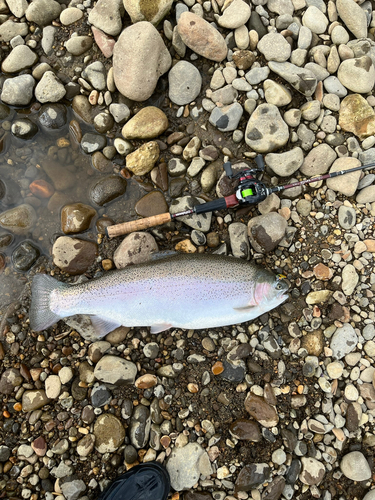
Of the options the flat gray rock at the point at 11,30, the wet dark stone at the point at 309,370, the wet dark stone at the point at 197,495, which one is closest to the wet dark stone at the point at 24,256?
the flat gray rock at the point at 11,30

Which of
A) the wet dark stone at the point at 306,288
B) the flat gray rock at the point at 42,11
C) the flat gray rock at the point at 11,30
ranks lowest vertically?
the wet dark stone at the point at 306,288

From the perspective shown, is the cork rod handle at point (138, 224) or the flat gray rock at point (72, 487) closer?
the flat gray rock at point (72, 487)

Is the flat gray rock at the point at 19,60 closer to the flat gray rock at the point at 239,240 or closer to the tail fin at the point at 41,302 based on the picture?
the tail fin at the point at 41,302

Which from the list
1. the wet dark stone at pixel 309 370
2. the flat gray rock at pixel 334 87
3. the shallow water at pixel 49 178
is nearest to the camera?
the wet dark stone at pixel 309 370

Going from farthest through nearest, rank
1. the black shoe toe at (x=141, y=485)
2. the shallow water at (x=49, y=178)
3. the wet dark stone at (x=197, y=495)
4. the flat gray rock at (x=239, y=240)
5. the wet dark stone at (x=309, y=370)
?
the shallow water at (x=49, y=178)
the flat gray rock at (x=239, y=240)
the wet dark stone at (x=309, y=370)
the wet dark stone at (x=197, y=495)
the black shoe toe at (x=141, y=485)

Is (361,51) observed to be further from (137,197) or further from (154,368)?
(154,368)

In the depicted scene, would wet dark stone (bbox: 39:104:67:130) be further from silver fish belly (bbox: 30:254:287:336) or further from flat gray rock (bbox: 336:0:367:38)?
flat gray rock (bbox: 336:0:367:38)

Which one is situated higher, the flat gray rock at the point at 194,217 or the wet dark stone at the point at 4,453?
the flat gray rock at the point at 194,217
